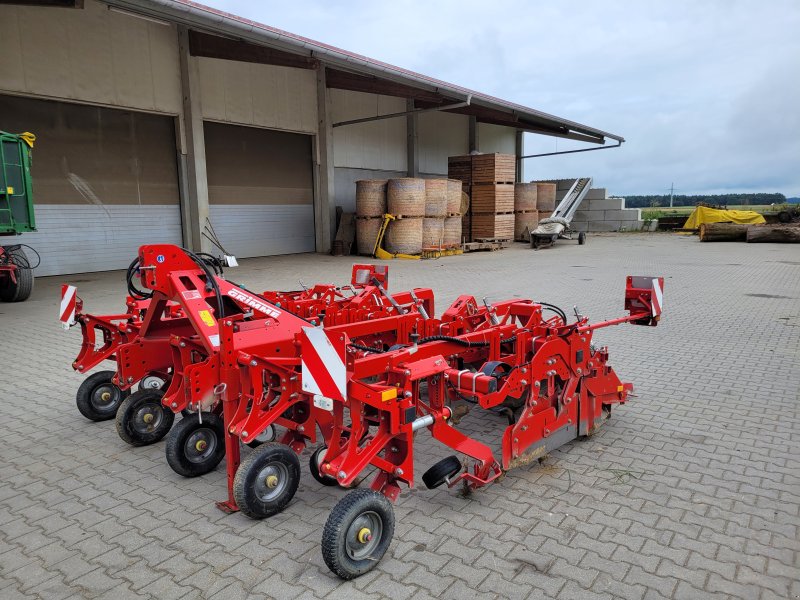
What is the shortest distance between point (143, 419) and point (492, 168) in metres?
17.6

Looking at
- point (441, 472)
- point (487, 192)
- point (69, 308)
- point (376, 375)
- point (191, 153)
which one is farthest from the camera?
point (487, 192)

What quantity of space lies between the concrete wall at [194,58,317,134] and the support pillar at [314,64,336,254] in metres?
0.23

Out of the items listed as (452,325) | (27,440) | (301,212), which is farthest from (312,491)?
(301,212)

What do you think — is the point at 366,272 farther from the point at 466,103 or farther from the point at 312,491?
the point at 466,103

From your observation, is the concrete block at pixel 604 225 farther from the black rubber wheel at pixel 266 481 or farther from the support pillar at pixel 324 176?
the black rubber wheel at pixel 266 481

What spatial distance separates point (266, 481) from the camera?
3197 mm

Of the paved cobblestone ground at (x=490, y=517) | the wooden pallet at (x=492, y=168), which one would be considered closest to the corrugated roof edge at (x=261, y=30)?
the wooden pallet at (x=492, y=168)

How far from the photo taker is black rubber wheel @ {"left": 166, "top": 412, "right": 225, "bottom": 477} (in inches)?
144

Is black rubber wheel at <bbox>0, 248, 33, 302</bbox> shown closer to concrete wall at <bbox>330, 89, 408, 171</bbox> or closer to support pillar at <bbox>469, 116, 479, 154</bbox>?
concrete wall at <bbox>330, 89, 408, 171</bbox>

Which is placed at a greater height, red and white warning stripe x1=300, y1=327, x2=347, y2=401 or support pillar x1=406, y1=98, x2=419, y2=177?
support pillar x1=406, y1=98, x2=419, y2=177

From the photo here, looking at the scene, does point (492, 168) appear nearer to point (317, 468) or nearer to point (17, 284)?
point (17, 284)

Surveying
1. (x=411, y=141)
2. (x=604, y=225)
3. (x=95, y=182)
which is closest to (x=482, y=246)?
(x=411, y=141)

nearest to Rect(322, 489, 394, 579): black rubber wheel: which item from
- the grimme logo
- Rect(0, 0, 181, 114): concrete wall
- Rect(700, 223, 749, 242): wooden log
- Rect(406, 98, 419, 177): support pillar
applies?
the grimme logo

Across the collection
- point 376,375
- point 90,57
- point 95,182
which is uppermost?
point 90,57
